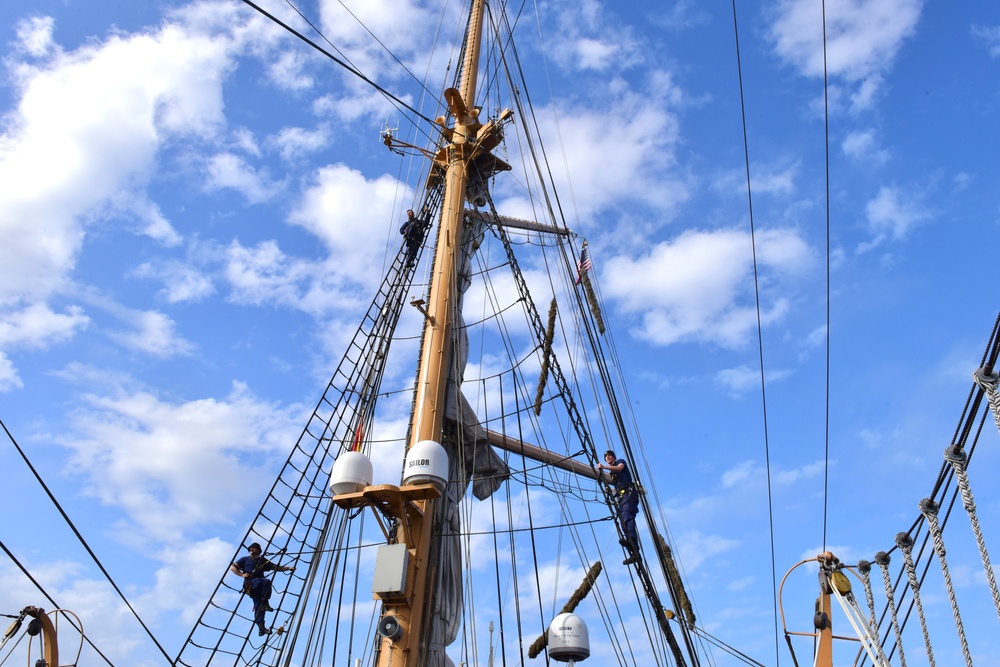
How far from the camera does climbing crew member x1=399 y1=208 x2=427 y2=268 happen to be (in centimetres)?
1480

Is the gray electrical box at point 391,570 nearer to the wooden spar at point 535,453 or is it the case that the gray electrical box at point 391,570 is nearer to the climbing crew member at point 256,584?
the climbing crew member at point 256,584

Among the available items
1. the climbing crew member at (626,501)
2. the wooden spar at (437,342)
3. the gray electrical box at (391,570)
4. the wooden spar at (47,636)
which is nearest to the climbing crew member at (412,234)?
the wooden spar at (437,342)

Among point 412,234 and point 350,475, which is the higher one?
point 412,234

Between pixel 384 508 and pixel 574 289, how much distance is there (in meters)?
6.56

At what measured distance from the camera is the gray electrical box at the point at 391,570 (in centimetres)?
847

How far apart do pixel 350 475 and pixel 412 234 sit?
7.04 m

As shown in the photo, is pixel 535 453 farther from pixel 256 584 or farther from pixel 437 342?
pixel 256 584

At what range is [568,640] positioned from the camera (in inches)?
334

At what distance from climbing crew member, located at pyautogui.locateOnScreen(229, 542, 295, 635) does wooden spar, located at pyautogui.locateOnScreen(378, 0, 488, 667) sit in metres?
2.41

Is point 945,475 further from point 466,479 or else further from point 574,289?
point 574,289

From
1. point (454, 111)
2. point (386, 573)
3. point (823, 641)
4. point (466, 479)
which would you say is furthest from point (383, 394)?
point (823, 641)

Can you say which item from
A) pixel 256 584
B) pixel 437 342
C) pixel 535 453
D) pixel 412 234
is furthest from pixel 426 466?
pixel 412 234

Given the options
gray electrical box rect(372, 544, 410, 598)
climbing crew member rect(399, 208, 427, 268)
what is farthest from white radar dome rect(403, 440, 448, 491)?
climbing crew member rect(399, 208, 427, 268)

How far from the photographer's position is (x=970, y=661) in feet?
16.3
